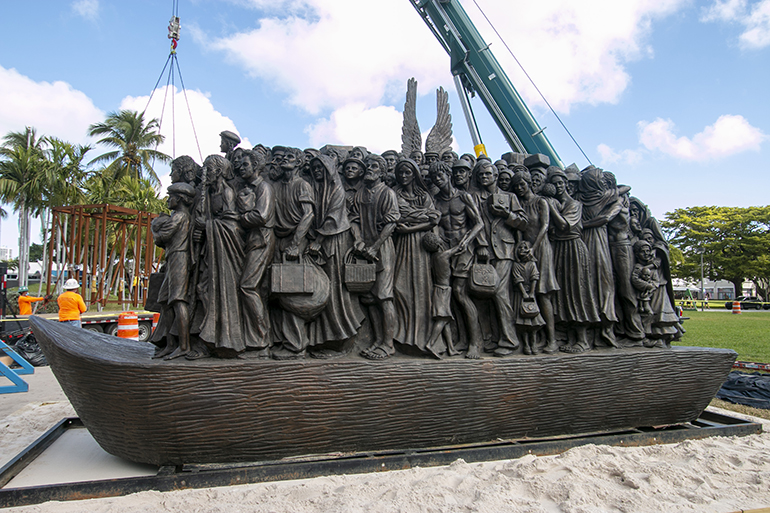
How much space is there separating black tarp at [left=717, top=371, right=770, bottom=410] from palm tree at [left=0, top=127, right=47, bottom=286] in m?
28.9

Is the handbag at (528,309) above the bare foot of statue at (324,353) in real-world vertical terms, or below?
above

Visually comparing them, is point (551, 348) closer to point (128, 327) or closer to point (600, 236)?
point (600, 236)

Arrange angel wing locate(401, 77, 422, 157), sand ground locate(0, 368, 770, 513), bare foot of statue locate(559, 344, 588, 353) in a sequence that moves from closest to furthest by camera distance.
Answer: sand ground locate(0, 368, 770, 513) → bare foot of statue locate(559, 344, 588, 353) → angel wing locate(401, 77, 422, 157)

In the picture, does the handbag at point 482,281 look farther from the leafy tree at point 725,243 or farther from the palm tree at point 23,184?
the leafy tree at point 725,243

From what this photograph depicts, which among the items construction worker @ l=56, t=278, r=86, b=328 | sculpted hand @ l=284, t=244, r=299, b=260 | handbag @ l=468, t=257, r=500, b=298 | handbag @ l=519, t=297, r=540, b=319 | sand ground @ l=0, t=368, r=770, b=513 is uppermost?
sculpted hand @ l=284, t=244, r=299, b=260

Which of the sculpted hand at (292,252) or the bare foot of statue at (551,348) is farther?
the bare foot of statue at (551,348)

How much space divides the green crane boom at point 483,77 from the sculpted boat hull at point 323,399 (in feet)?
25.3

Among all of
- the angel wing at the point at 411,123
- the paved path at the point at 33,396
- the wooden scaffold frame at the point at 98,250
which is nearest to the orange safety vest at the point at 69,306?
the paved path at the point at 33,396

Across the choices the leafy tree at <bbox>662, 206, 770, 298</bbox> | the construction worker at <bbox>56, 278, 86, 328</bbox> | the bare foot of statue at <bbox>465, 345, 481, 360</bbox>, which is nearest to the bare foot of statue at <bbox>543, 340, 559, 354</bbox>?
the bare foot of statue at <bbox>465, 345, 481, 360</bbox>

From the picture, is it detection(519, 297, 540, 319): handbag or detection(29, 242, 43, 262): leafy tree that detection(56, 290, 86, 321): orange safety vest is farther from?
detection(29, 242, 43, 262): leafy tree

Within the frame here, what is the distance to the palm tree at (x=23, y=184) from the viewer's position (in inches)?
928

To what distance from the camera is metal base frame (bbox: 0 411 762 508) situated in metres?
3.62

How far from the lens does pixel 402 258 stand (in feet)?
15.9

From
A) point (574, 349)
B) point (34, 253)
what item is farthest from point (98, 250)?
point (34, 253)
